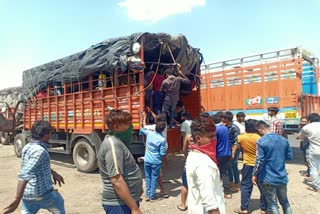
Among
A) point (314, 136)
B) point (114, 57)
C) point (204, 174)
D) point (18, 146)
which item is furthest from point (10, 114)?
point (204, 174)

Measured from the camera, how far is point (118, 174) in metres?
2.15

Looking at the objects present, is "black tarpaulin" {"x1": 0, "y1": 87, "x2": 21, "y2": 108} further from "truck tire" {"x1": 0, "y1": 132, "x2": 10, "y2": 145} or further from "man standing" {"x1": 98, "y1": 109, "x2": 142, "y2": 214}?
"man standing" {"x1": 98, "y1": 109, "x2": 142, "y2": 214}

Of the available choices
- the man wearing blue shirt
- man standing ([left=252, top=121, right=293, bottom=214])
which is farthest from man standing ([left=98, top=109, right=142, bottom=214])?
the man wearing blue shirt

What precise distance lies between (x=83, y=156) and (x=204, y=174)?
5789 mm

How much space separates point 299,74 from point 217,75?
8.15 feet

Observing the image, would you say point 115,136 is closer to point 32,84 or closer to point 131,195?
point 131,195

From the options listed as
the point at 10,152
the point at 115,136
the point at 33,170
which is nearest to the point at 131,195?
the point at 115,136

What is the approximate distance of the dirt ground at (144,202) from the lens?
15.0 feet

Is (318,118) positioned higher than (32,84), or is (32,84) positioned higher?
(32,84)

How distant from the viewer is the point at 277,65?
764 centimetres

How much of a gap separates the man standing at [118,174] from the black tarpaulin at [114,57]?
11.4ft

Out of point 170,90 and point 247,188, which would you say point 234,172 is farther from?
point 170,90

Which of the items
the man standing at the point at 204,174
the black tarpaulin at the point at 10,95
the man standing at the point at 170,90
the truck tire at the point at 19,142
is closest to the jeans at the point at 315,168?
the man standing at the point at 170,90

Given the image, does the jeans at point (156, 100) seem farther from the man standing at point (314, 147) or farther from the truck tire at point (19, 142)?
the truck tire at point (19, 142)
